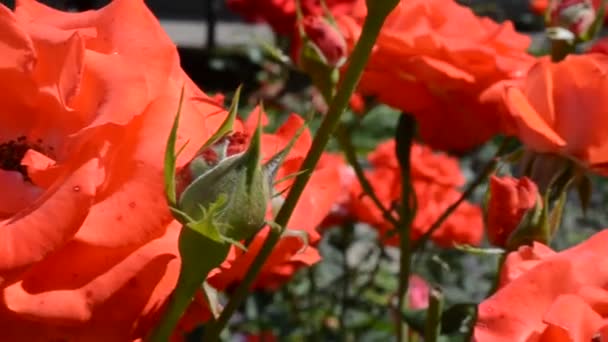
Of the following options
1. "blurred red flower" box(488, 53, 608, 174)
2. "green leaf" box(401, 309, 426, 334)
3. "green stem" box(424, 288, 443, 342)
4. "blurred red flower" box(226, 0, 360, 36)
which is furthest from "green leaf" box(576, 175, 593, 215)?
"blurred red flower" box(226, 0, 360, 36)

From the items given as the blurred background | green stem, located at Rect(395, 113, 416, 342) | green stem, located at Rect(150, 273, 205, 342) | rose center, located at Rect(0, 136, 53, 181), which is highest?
rose center, located at Rect(0, 136, 53, 181)

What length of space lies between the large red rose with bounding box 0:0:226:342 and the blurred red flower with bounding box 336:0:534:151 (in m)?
0.40

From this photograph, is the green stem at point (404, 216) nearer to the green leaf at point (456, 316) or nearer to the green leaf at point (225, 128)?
the green leaf at point (456, 316)

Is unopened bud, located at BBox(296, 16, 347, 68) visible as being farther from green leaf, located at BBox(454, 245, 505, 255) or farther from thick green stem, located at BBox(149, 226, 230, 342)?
thick green stem, located at BBox(149, 226, 230, 342)

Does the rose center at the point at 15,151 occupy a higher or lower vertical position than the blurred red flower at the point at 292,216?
higher

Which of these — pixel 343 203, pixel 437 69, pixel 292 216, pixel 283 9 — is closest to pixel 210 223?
pixel 292 216

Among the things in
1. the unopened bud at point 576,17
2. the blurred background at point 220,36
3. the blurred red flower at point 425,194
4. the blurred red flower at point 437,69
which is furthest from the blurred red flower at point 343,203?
the unopened bud at point 576,17

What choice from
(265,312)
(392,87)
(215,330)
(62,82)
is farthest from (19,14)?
(265,312)

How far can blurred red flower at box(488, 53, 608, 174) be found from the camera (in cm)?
75

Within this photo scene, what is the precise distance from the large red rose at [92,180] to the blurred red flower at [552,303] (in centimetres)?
13

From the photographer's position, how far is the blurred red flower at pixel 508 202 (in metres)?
0.64

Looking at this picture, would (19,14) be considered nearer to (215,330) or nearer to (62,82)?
(62,82)

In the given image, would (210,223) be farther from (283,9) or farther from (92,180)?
(283,9)

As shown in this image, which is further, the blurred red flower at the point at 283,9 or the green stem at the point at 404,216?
the blurred red flower at the point at 283,9
